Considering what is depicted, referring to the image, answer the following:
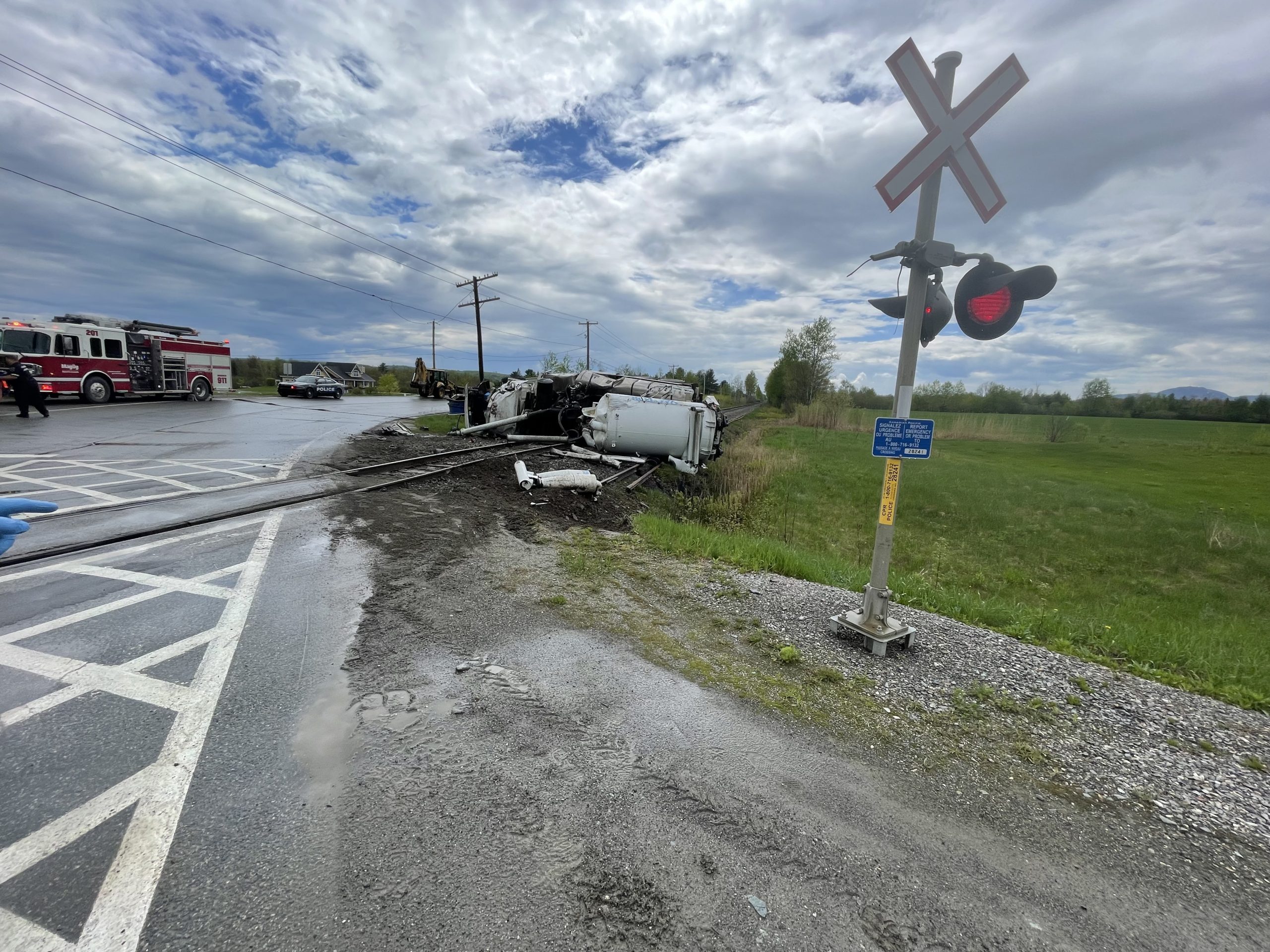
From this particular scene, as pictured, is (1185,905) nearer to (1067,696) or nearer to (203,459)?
(1067,696)

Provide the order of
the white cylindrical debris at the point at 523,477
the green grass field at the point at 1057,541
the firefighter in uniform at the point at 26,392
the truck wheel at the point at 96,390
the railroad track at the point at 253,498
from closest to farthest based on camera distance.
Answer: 1. the railroad track at the point at 253,498
2. the green grass field at the point at 1057,541
3. the white cylindrical debris at the point at 523,477
4. the firefighter in uniform at the point at 26,392
5. the truck wheel at the point at 96,390

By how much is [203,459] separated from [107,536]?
5.93 metres

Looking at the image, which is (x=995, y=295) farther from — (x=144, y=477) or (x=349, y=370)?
(x=349, y=370)

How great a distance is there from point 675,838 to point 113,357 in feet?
98.1

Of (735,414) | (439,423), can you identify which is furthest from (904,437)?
(735,414)

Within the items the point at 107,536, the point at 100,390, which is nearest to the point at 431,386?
the point at 100,390

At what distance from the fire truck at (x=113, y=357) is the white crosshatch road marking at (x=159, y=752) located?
21.9 meters

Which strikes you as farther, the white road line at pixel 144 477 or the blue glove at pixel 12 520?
the white road line at pixel 144 477

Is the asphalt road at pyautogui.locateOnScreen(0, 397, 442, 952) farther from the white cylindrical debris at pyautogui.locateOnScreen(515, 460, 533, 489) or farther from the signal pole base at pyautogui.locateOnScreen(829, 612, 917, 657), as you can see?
the signal pole base at pyautogui.locateOnScreen(829, 612, 917, 657)

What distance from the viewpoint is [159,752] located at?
251 centimetres

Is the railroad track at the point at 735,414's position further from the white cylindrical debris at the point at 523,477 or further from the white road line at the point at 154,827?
the white road line at the point at 154,827

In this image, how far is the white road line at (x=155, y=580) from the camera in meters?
4.41

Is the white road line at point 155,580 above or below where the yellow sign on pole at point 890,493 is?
below

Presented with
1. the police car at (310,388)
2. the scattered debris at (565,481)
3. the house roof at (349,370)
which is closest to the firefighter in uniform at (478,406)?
the scattered debris at (565,481)
